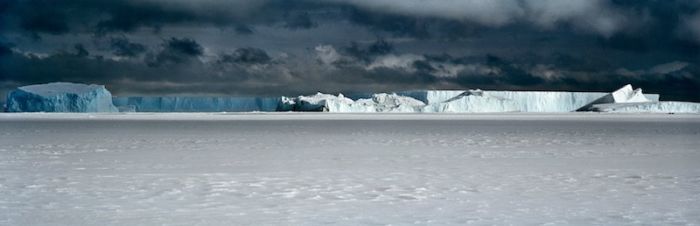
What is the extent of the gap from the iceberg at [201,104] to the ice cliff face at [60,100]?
34.4 feet

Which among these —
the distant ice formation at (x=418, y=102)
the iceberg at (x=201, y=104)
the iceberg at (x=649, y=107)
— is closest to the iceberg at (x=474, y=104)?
the distant ice formation at (x=418, y=102)

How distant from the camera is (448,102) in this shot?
54.7 meters

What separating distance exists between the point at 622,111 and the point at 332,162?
47.1 m

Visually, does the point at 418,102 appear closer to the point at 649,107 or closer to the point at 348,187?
the point at 649,107

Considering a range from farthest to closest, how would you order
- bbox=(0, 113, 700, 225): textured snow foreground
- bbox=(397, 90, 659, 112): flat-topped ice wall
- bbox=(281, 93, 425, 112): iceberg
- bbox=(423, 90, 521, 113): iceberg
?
1. bbox=(397, 90, 659, 112): flat-topped ice wall
2. bbox=(423, 90, 521, 113): iceberg
3. bbox=(281, 93, 425, 112): iceberg
4. bbox=(0, 113, 700, 225): textured snow foreground

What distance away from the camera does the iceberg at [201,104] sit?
62969 millimetres

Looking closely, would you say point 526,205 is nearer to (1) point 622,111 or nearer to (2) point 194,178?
(2) point 194,178

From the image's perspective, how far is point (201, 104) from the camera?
6625 centimetres

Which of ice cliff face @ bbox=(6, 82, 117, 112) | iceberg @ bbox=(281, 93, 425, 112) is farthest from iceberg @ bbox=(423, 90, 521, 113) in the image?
ice cliff face @ bbox=(6, 82, 117, 112)

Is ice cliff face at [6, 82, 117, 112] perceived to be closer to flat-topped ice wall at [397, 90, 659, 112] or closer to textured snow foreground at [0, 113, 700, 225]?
flat-topped ice wall at [397, 90, 659, 112]

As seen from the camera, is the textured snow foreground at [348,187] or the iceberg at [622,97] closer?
the textured snow foreground at [348,187]

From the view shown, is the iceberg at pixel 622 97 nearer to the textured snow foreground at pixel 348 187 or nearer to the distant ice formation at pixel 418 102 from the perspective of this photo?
the distant ice formation at pixel 418 102

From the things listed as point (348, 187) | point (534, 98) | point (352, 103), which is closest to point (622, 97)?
point (534, 98)

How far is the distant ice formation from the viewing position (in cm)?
4991
